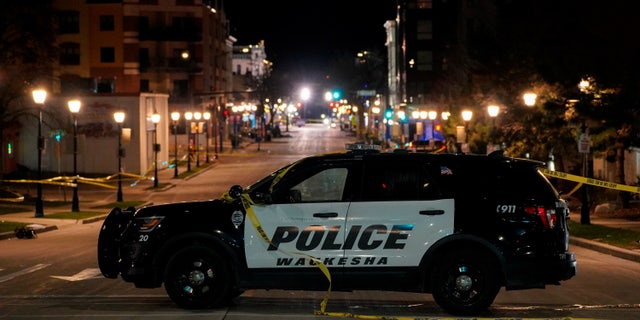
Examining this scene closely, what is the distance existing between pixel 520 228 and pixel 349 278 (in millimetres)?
2053

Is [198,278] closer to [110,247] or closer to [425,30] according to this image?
[110,247]

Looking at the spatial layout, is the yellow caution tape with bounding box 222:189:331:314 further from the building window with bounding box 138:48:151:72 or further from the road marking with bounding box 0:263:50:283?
the building window with bounding box 138:48:151:72

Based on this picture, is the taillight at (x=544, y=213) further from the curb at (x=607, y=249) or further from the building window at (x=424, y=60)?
the building window at (x=424, y=60)

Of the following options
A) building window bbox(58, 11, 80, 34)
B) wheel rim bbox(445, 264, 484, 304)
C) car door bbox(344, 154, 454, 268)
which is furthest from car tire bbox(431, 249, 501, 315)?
building window bbox(58, 11, 80, 34)

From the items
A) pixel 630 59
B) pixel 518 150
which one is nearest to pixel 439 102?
pixel 518 150

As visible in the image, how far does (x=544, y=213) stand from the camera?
1112 cm

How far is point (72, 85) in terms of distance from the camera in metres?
56.8

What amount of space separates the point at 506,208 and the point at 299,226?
2399 millimetres

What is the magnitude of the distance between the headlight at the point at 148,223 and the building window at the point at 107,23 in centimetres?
8310

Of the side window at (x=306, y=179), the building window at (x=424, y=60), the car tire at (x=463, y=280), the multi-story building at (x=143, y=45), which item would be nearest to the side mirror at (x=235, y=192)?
the side window at (x=306, y=179)

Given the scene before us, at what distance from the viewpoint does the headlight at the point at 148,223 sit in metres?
11.4

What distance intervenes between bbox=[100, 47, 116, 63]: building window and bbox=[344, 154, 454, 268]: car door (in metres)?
84.4

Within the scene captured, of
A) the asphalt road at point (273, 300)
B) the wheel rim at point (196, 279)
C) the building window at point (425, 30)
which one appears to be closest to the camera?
the asphalt road at point (273, 300)

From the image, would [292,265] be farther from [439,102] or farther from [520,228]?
[439,102]
